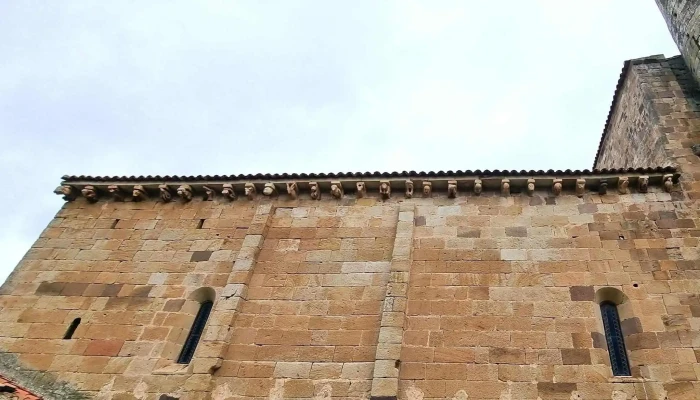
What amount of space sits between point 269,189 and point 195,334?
3132 mm

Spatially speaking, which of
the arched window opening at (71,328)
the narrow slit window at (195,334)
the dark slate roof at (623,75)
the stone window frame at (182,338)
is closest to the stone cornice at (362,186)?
the stone window frame at (182,338)

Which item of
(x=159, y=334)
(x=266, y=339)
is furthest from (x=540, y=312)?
(x=159, y=334)

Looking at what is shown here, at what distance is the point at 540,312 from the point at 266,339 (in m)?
4.31

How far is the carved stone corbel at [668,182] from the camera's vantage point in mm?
8648

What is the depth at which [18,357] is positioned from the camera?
8102mm

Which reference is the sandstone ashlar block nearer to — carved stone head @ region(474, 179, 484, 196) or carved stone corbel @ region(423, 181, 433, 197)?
carved stone corbel @ region(423, 181, 433, 197)

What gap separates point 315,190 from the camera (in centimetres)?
970

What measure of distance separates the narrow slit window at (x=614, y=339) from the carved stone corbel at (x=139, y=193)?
897cm

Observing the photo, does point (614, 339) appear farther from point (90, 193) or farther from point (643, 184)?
point (90, 193)

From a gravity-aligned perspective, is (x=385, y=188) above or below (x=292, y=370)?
above

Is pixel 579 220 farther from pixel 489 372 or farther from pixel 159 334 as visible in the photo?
pixel 159 334

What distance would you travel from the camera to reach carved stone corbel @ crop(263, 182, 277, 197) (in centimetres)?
982

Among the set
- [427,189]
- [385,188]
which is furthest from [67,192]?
[427,189]

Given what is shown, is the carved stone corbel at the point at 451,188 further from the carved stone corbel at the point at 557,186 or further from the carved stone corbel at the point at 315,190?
the carved stone corbel at the point at 315,190
